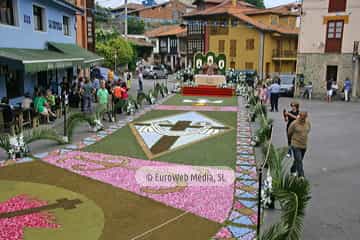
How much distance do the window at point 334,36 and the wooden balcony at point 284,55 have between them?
63.0 ft

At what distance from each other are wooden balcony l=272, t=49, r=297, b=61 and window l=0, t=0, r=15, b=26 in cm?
3520

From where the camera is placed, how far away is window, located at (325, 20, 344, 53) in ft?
85.5

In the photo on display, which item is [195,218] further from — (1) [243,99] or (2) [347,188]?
(1) [243,99]

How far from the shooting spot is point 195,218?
6.86m

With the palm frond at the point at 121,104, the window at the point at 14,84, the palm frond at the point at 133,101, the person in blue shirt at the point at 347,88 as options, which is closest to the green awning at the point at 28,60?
the window at the point at 14,84

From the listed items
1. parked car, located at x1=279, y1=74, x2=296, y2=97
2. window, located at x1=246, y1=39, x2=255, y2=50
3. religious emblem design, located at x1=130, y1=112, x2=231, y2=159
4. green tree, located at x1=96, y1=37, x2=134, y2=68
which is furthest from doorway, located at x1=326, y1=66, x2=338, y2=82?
green tree, located at x1=96, y1=37, x2=134, y2=68

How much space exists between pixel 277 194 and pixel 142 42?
59.5 metres

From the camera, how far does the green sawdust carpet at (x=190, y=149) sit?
1038 cm

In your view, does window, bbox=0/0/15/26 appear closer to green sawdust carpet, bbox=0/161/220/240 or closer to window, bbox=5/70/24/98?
window, bbox=5/70/24/98

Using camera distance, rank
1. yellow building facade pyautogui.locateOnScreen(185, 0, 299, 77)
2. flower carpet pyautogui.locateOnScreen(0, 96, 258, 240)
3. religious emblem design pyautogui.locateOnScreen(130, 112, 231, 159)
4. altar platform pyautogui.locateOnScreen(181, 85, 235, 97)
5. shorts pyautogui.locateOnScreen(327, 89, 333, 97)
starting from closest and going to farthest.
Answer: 1. flower carpet pyautogui.locateOnScreen(0, 96, 258, 240)
2. religious emblem design pyautogui.locateOnScreen(130, 112, 231, 159)
3. shorts pyautogui.locateOnScreen(327, 89, 333, 97)
4. altar platform pyautogui.locateOnScreen(181, 85, 235, 97)
5. yellow building facade pyautogui.locateOnScreen(185, 0, 299, 77)

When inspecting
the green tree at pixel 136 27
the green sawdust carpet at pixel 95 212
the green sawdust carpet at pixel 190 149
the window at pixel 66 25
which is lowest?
the green sawdust carpet at pixel 95 212

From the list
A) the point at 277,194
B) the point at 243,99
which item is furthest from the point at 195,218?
the point at 243,99

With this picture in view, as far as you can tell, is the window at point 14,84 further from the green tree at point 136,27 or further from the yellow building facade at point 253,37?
the green tree at point 136,27

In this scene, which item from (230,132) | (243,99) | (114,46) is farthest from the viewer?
(114,46)
